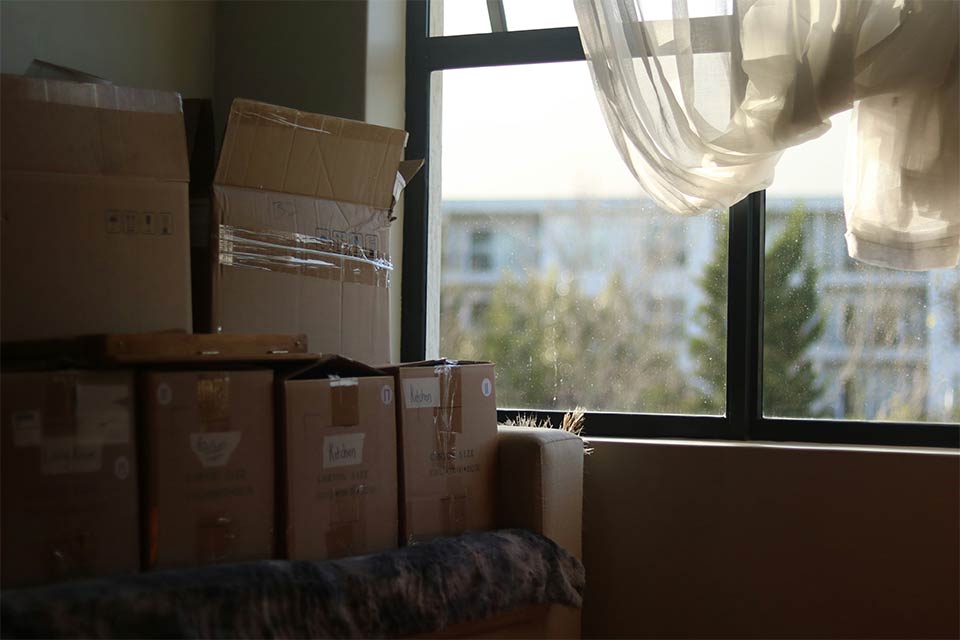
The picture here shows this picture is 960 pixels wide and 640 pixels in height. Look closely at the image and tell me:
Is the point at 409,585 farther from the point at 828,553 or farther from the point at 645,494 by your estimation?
the point at 828,553

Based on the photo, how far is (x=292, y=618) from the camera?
1.51 m

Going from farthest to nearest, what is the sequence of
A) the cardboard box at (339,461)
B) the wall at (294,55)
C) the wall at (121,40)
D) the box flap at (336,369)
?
the wall at (294,55) < the wall at (121,40) < the box flap at (336,369) < the cardboard box at (339,461)

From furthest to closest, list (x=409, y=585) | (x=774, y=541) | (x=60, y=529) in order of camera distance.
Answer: (x=774, y=541), (x=409, y=585), (x=60, y=529)

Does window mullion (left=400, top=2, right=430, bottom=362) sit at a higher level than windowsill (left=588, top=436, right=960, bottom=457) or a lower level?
higher

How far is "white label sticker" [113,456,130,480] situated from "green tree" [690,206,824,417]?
1.56 meters

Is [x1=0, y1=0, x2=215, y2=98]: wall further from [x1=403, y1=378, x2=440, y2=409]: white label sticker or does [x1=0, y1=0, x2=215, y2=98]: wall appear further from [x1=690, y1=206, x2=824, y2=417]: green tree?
[x1=690, y1=206, x2=824, y2=417]: green tree

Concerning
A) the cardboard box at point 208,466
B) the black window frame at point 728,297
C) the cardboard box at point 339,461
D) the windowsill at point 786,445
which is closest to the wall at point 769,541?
the windowsill at point 786,445

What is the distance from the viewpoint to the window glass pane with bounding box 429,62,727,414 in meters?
2.54

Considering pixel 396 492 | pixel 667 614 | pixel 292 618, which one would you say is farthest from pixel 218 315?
pixel 667 614

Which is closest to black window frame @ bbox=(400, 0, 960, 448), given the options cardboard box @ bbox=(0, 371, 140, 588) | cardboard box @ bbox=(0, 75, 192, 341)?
cardboard box @ bbox=(0, 75, 192, 341)

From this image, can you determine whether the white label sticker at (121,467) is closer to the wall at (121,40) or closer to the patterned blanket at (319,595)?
the patterned blanket at (319,595)

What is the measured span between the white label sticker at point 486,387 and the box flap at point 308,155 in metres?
0.49

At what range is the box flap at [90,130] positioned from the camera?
1653 millimetres

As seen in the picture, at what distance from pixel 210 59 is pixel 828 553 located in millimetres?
2203
